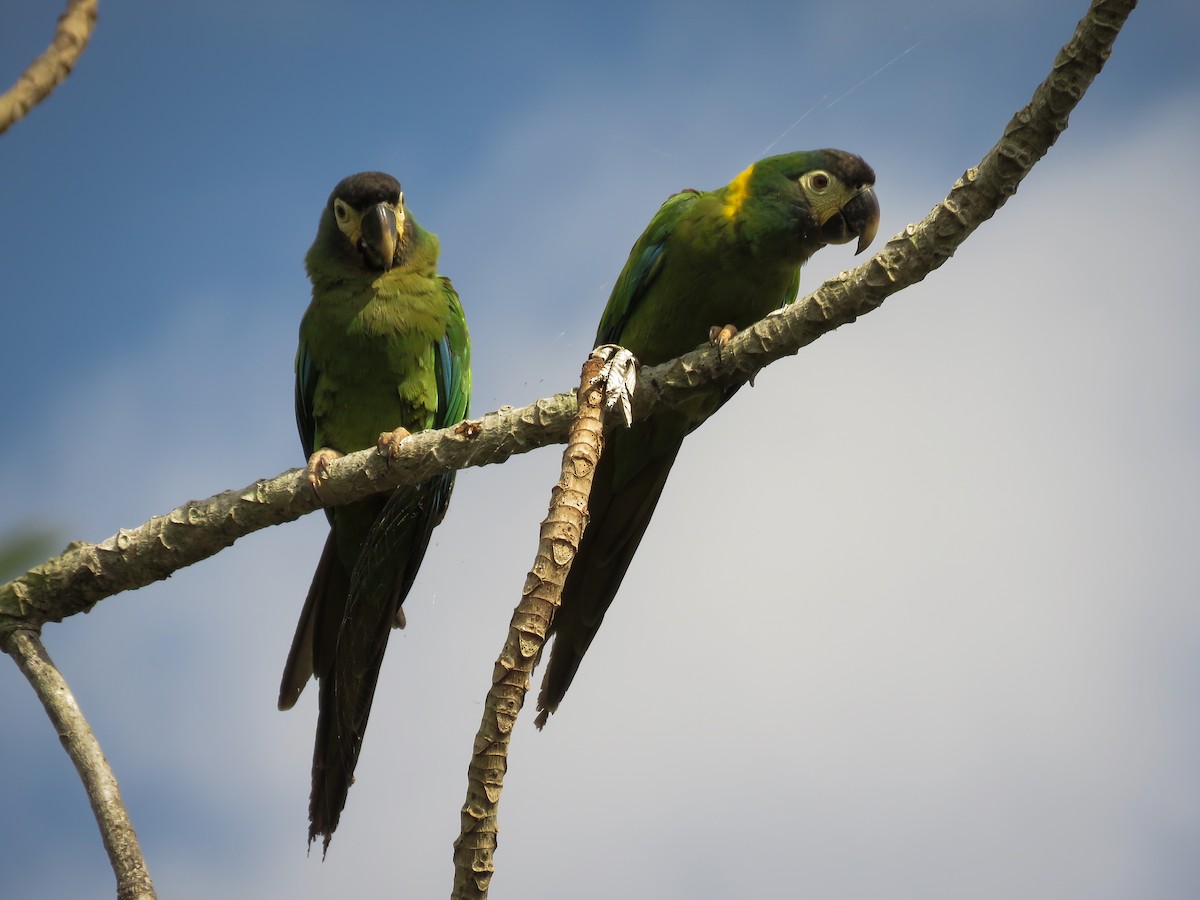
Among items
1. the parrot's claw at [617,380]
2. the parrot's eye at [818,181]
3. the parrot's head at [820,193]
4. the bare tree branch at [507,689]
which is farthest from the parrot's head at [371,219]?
the bare tree branch at [507,689]

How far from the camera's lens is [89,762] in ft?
10.2

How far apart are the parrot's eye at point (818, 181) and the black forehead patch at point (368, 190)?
152 centimetres

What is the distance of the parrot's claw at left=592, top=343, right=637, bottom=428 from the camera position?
2.91m

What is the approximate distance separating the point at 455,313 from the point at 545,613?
7.40 feet

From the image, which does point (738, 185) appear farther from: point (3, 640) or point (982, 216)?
point (3, 640)

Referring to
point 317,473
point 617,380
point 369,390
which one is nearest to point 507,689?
point 617,380

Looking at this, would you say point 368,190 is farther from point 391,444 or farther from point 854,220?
point 854,220

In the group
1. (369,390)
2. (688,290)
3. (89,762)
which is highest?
(688,290)

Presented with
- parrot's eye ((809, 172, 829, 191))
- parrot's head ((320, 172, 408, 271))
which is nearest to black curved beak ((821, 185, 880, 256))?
parrot's eye ((809, 172, 829, 191))

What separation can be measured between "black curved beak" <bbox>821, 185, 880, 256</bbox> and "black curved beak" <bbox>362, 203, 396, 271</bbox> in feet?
5.13

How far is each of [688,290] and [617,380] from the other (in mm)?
1129

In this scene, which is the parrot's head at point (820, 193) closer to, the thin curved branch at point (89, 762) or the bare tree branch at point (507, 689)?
the bare tree branch at point (507, 689)

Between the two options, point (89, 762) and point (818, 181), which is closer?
point (89, 762)

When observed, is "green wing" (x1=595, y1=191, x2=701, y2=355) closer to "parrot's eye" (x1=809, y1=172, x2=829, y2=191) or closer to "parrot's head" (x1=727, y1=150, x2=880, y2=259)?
"parrot's head" (x1=727, y1=150, x2=880, y2=259)
